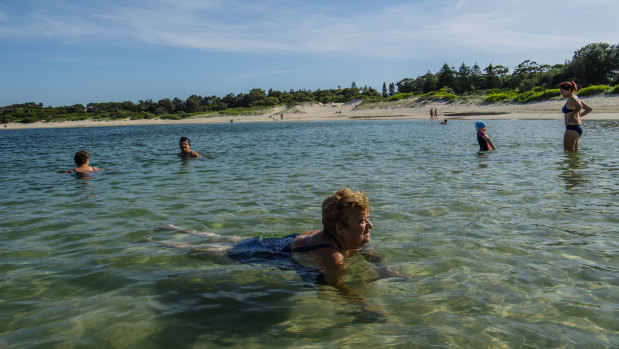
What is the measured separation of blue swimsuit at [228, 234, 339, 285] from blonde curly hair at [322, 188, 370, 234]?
391 millimetres

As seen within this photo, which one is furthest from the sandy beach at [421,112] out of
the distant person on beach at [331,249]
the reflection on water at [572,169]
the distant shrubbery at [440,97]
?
the distant person on beach at [331,249]

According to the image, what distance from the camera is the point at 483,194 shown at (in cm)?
813

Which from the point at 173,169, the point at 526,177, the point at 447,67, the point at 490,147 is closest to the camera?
the point at 526,177

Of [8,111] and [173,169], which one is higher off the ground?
[8,111]

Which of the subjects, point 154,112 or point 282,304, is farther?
point 154,112

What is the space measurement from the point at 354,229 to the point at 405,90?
339 ft

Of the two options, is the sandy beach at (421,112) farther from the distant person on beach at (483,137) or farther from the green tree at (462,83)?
the distant person on beach at (483,137)

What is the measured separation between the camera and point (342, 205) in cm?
388

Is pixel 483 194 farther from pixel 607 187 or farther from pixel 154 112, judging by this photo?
pixel 154 112

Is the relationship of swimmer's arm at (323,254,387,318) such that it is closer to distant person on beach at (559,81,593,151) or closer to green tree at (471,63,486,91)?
distant person on beach at (559,81,593,151)

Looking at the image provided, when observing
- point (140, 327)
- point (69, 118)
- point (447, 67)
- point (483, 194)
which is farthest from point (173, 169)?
point (69, 118)

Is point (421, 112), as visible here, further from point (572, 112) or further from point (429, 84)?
point (572, 112)

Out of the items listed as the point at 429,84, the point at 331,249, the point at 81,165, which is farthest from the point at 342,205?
the point at 429,84

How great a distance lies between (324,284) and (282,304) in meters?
0.55
